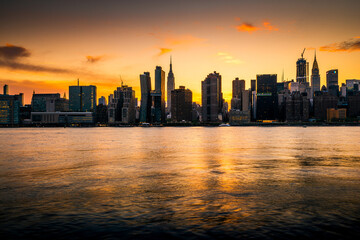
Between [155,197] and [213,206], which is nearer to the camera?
[213,206]

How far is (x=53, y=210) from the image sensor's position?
836 inches

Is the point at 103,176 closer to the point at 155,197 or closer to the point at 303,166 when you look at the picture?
the point at 155,197

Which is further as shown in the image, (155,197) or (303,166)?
(303,166)

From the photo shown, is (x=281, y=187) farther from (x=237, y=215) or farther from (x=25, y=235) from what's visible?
(x=25, y=235)

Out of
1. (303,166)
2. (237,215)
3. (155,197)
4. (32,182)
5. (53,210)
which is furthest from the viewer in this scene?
(303,166)

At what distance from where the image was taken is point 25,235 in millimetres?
16531

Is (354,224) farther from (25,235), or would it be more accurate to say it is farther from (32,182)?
(32,182)

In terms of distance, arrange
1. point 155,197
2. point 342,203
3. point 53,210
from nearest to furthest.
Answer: point 53,210 → point 342,203 → point 155,197

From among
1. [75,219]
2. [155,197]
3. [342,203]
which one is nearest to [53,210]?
[75,219]

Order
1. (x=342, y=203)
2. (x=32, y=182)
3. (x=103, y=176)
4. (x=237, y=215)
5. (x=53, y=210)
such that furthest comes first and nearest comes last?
(x=103, y=176) < (x=32, y=182) < (x=342, y=203) < (x=53, y=210) < (x=237, y=215)

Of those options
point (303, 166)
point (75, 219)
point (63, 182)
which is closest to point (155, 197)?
point (75, 219)

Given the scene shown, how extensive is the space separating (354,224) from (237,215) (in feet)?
23.2

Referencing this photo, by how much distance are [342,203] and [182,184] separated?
1476 centimetres

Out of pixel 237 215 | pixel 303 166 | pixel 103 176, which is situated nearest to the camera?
pixel 237 215
